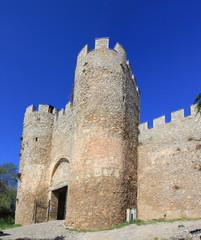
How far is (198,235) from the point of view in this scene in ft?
24.2

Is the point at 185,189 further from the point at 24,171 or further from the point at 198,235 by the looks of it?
the point at 24,171

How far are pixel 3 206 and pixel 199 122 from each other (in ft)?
63.3

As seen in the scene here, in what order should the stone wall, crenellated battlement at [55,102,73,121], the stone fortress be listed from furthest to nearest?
crenellated battlement at [55,102,73,121] → the stone wall → the stone fortress

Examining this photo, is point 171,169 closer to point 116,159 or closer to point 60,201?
point 116,159

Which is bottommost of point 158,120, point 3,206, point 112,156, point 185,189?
point 3,206

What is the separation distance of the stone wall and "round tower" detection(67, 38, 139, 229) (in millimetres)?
623

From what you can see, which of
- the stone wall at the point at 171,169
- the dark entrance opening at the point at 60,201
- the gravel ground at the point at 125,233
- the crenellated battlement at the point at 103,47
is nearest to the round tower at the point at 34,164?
the dark entrance opening at the point at 60,201

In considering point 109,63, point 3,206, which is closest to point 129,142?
point 109,63

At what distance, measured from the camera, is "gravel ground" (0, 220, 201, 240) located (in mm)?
8664

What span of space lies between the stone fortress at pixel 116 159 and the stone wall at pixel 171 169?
40 millimetres

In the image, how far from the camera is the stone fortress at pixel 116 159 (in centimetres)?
1200

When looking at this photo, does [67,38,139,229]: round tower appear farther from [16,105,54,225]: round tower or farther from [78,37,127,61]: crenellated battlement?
[16,105,54,225]: round tower

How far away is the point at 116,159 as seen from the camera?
12641mm

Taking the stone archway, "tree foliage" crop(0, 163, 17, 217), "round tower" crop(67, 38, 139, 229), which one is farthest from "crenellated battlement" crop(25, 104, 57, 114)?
"tree foliage" crop(0, 163, 17, 217)
